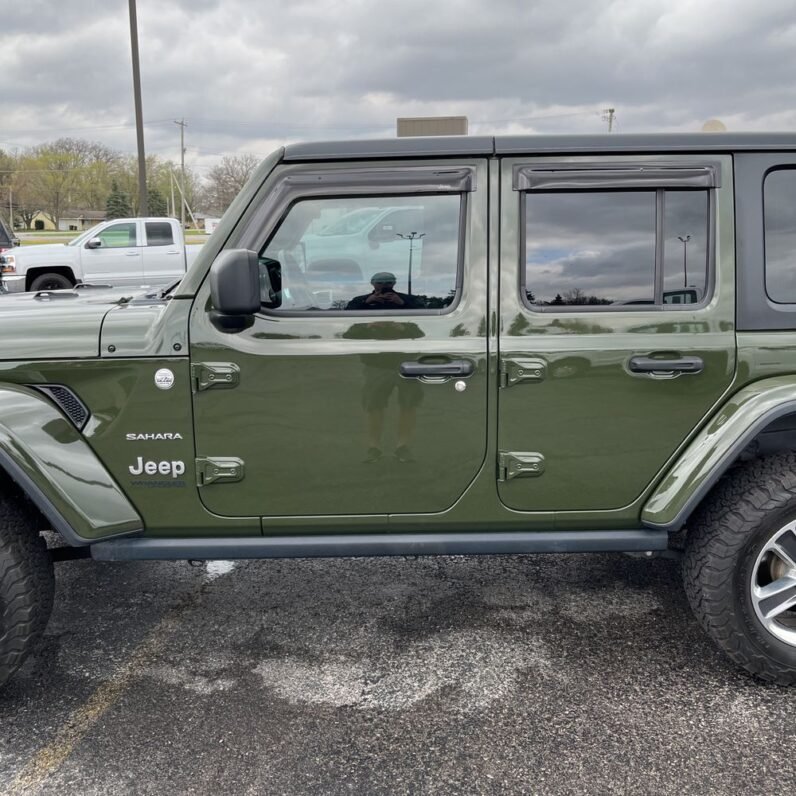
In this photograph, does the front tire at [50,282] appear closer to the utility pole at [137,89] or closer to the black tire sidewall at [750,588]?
the utility pole at [137,89]

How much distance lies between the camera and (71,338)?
256cm

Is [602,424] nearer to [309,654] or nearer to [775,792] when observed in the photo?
[775,792]

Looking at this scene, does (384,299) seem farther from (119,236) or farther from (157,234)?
(119,236)

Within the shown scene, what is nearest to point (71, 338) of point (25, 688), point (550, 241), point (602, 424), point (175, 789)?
point (25, 688)

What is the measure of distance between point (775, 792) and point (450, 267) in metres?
1.94

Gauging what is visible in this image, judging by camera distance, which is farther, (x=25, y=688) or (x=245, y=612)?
(x=245, y=612)

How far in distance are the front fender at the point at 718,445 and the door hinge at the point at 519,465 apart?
0.45m

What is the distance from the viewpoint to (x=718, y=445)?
250 centimetres

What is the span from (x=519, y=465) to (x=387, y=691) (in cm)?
98

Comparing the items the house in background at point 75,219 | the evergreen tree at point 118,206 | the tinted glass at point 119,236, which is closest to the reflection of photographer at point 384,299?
the tinted glass at point 119,236

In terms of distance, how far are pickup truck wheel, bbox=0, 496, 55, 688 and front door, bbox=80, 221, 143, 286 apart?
11841mm

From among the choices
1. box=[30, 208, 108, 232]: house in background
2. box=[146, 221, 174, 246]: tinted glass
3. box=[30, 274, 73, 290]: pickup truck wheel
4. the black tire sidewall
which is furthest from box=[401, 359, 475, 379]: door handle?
box=[30, 208, 108, 232]: house in background

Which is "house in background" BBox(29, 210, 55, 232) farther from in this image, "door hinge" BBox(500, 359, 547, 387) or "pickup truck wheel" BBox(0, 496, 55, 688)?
"door hinge" BBox(500, 359, 547, 387)

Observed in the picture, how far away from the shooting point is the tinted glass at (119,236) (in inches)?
539
